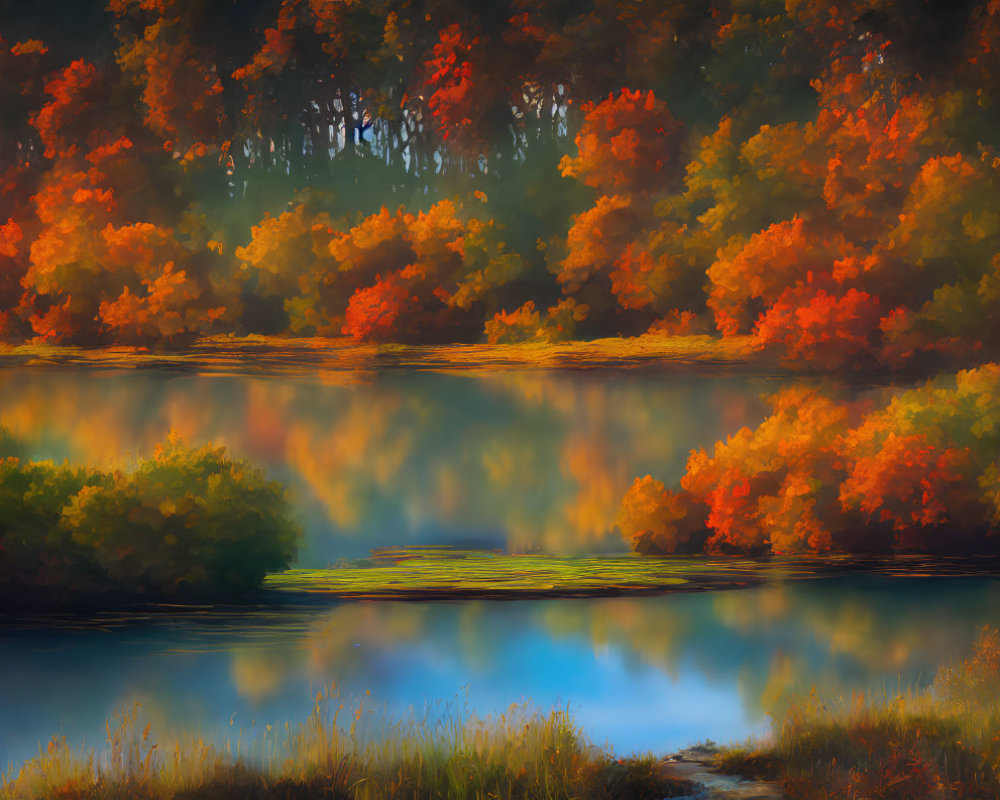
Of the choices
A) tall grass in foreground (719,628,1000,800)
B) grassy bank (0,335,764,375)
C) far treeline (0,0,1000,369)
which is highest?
far treeline (0,0,1000,369)

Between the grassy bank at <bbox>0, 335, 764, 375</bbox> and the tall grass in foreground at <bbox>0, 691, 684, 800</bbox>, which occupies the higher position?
the grassy bank at <bbox>0, 335, 764, 375</bbox>

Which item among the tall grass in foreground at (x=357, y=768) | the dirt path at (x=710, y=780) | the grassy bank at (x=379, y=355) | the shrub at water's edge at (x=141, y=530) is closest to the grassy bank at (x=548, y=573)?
the shrub at water's edge at (x=141, y=530)

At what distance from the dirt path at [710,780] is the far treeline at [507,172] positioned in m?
2.27

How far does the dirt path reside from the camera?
13.1 ft

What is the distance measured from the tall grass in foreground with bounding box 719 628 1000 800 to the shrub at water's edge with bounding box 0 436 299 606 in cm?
235

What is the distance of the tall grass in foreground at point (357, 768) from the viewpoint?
3.73 m

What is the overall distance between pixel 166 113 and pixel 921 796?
4641 mm

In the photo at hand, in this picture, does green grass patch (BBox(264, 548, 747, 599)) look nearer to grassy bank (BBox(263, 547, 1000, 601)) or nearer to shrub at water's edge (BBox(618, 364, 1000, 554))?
grassy bank (BBox(263, 547, 1000, 601))

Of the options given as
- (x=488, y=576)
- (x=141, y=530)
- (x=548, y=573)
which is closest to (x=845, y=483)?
(x=548, y=573)

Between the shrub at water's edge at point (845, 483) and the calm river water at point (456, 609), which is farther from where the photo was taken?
the shrub at water's edge at point (845, 483)

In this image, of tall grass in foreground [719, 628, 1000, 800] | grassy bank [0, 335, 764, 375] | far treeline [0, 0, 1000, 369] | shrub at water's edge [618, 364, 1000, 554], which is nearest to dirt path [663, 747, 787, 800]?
tall grass in foreground [719, 628, 1000, 800]

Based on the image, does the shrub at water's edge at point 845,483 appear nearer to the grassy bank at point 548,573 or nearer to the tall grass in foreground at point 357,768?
the grassy bank at point 548,573

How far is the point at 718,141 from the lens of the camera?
5883 mm

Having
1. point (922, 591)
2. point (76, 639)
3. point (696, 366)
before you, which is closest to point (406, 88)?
point (696, 366)
